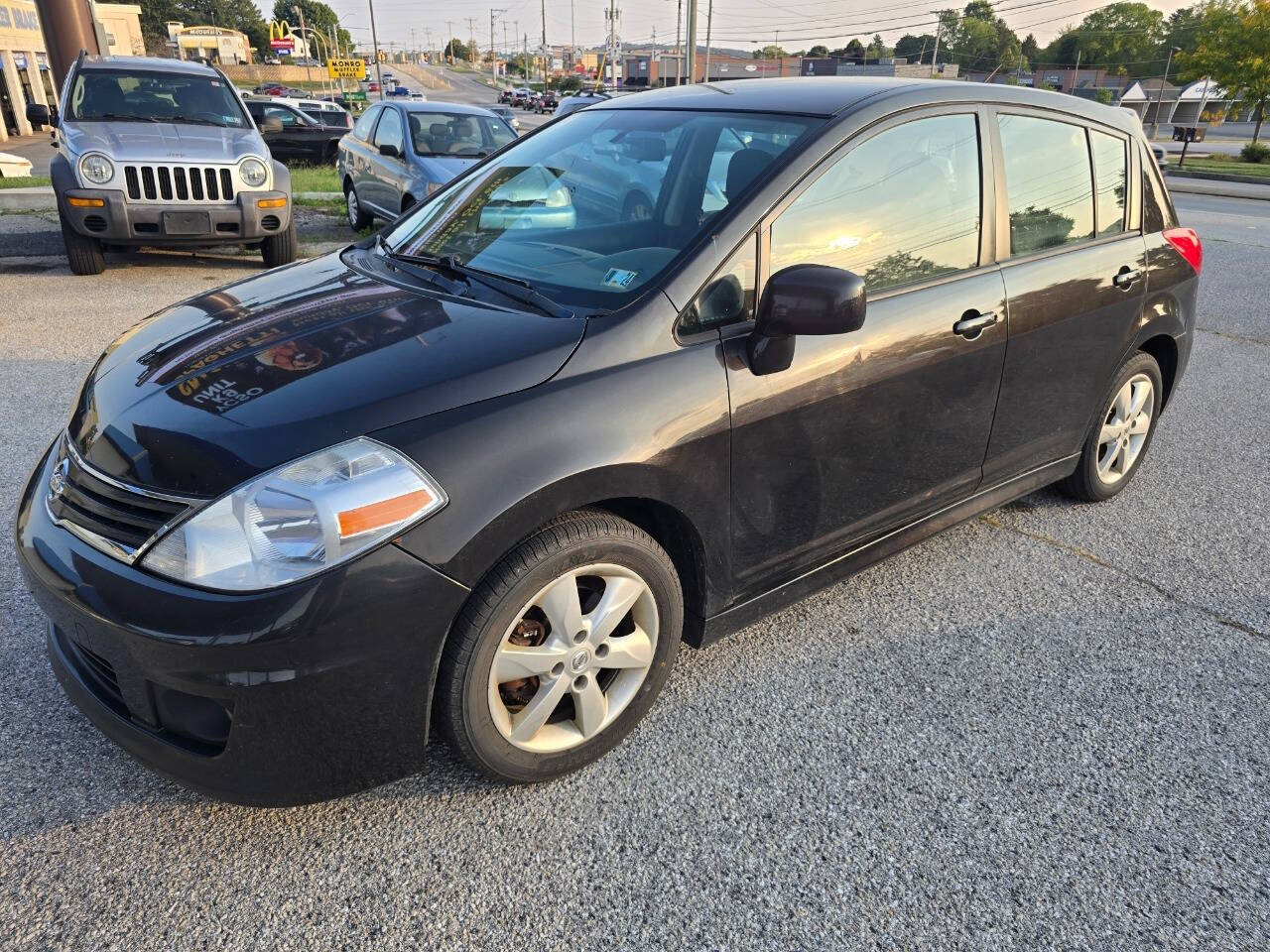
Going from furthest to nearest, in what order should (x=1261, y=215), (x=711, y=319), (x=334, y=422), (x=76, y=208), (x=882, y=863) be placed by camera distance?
(x=1261, y=215), (x=76, y=208), (x=711, y=319), (x=882, y=863), (x=334, y=422)

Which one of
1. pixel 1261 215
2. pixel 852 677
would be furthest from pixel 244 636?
pixel 1261 215

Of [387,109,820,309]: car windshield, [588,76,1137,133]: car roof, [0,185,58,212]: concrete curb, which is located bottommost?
[0,185,58,212]: concrete curb

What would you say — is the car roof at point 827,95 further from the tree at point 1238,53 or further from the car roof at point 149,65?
the tree at point 1238,53

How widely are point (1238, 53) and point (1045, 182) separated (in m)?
47.3

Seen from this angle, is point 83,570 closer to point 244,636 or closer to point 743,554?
point 244,636

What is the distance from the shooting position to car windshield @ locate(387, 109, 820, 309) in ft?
8.44

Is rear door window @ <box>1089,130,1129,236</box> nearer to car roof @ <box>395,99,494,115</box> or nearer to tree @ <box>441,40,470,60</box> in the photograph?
car roof @ <box>395,99,494,115</box>

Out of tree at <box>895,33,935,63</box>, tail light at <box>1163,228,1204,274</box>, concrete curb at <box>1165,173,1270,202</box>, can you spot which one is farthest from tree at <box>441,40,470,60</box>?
tail light at <box>1163,228,1204,274</box>

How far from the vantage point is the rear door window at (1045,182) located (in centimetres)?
320

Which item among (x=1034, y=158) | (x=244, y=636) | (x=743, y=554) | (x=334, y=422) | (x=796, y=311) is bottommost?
(x=743, y=554)

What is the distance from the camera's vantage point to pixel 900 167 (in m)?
2.85

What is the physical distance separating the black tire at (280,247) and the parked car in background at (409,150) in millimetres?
1222

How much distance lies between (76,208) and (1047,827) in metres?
8.37

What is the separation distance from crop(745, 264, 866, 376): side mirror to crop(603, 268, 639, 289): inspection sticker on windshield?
0.38m
